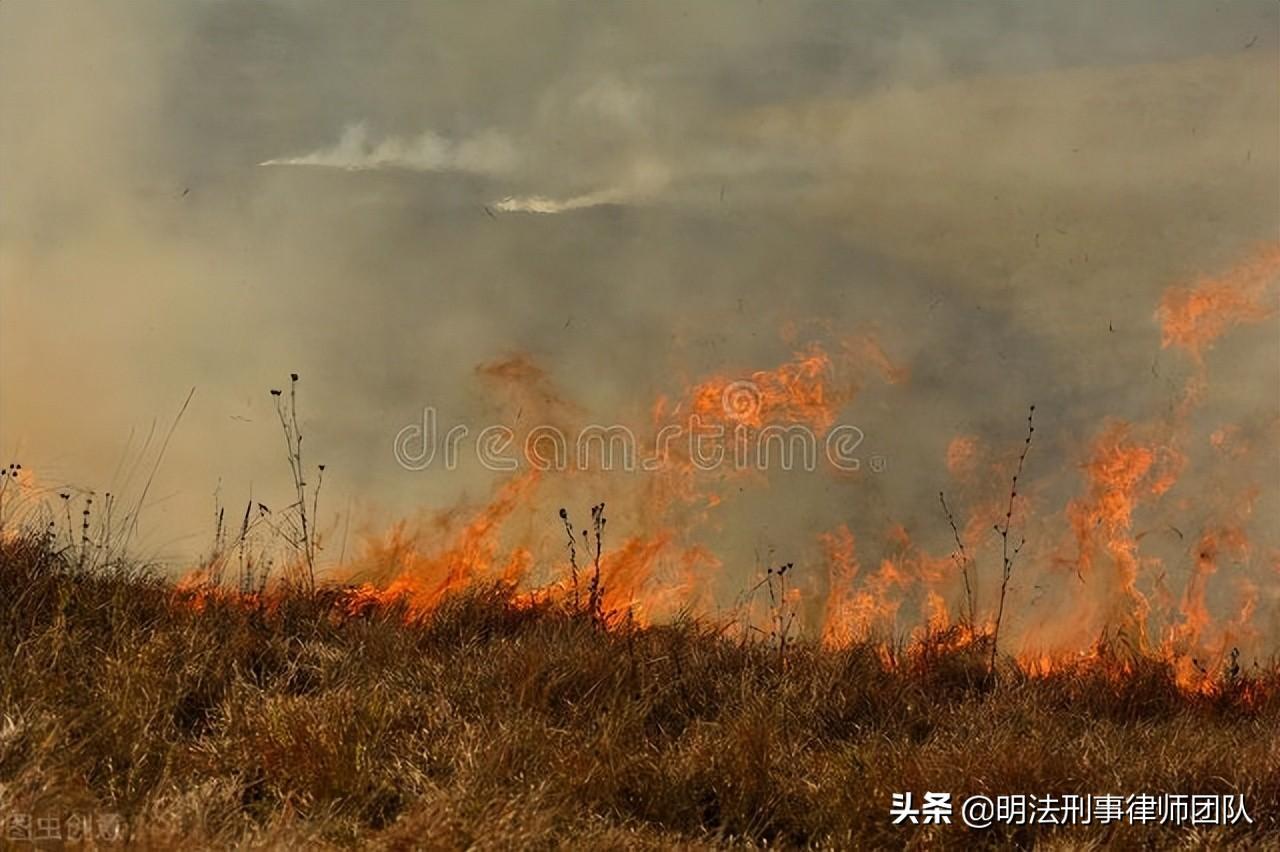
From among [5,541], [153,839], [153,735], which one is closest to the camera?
[153,839]

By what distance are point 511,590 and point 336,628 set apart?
94 cm

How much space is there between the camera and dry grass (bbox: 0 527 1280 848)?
3691 mm

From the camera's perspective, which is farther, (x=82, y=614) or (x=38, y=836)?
(x=82, y=614)

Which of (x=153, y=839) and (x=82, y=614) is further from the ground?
(x=82, y=614)

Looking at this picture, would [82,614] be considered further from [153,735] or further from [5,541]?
[153,735]

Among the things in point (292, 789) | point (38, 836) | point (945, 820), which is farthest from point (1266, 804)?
point (38, 836)

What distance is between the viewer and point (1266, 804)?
165 inches

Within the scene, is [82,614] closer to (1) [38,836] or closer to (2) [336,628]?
(2) [336,628]

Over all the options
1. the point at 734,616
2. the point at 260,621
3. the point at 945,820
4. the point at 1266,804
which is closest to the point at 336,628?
the point at 260,621

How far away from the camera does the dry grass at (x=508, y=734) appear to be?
12.1 ft

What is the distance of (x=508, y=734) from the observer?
4109 millimetres

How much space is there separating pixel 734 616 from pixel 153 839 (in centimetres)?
360

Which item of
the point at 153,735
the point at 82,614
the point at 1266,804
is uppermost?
the point at 82,614

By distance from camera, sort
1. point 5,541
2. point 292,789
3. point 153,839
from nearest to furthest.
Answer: point 153,839 < point 292,789 < point 5,541
